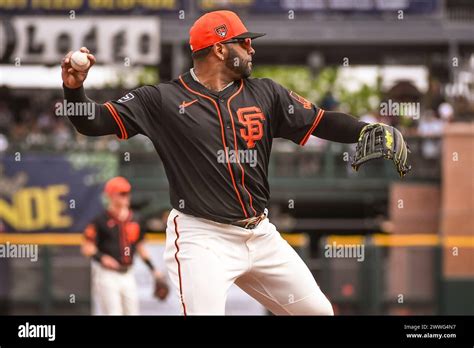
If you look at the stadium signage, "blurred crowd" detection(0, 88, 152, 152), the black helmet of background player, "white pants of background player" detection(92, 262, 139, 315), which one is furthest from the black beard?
the stadium signage

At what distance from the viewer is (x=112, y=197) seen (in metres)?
12.5

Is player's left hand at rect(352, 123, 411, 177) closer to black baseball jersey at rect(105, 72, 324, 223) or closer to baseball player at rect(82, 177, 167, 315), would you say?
black baseball jersey at rect(105, 72, 324, 223)

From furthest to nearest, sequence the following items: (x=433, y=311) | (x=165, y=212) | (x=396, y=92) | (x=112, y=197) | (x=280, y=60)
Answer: (x=280, y=60) < (x=396, y=92) < (x=165, y=212) < (x=433, y=311) < (x=112, y=197)

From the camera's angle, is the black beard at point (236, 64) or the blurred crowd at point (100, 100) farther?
the blurred crowd at point (100, 100)

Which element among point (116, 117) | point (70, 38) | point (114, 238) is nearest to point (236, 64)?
point (116, 117)

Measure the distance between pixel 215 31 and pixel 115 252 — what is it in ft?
21.7

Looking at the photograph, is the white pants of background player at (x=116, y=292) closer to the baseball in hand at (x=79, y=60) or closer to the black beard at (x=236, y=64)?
the black beard at (x=236, y=64)

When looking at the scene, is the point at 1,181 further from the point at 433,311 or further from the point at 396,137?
the point at 396,137

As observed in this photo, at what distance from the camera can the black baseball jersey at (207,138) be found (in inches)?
240

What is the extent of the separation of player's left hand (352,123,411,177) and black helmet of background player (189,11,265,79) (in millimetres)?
760

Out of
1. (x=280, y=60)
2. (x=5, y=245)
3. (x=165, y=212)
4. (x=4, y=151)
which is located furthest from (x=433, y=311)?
(x=280, y=60)

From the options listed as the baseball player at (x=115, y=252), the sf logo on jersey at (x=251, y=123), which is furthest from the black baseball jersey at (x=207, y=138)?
the baseball player at (x=115, y=252)

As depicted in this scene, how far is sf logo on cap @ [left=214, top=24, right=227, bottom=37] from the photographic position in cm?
617
